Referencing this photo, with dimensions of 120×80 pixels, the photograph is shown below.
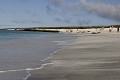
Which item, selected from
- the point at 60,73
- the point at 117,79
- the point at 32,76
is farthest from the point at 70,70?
the point at 117,79

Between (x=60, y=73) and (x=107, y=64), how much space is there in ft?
11.0

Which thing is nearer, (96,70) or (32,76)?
(32,76)

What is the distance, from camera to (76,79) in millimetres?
12227

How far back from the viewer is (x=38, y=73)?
13.9 m

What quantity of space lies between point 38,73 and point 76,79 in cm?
228

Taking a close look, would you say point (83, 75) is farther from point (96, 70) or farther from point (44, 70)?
point (44, 70)

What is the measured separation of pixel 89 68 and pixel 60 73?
72.8 inches

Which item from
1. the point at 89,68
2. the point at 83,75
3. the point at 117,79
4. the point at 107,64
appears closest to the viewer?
the point at 117,79

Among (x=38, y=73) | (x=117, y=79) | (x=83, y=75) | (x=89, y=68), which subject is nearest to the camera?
(x=117, y=79)

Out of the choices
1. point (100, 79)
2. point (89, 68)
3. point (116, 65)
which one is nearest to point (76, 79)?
point (100, 79)

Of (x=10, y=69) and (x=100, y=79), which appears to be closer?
(x=100, y=79)

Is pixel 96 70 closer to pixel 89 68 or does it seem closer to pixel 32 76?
pixel 89 68

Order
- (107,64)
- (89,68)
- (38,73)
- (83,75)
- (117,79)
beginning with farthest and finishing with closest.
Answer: (107,64)
(89,68)
(38,73)
(83,75)
(117,79)

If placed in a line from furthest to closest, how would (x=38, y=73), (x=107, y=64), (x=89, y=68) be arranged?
(x=107, y=64)
(x=89, y=68)
(x=38, y=73)
